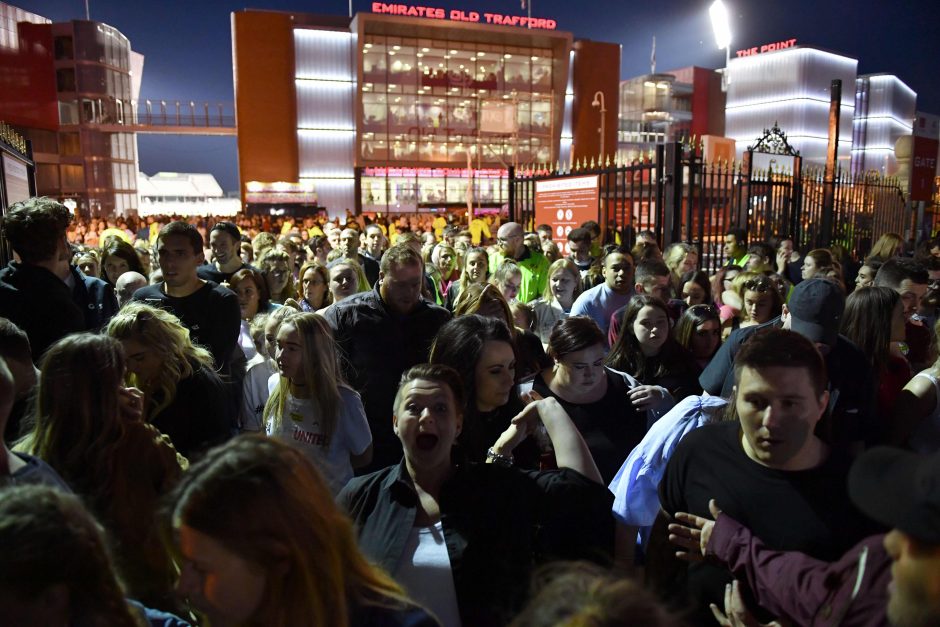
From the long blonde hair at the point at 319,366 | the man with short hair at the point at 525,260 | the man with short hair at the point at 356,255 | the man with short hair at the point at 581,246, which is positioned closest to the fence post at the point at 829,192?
the man with short hair at the point at 581,246

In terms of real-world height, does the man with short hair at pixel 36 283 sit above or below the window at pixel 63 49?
below

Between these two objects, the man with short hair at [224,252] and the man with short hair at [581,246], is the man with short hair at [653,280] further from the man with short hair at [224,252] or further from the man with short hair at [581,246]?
the man with short hair at [224,252]

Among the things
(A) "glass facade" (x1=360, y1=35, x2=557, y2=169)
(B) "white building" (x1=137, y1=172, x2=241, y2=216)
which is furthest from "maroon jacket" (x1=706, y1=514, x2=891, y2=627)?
(B) "white building" (x1=137, y1=172, x2=241, y2=216)

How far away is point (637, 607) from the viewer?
119 centimetres

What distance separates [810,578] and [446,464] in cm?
119

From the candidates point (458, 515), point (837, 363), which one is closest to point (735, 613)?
point (458, 515)

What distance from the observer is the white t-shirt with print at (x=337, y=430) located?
3.27 m

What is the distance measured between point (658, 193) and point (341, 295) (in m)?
6.28

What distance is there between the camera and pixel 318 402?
3.28 metres

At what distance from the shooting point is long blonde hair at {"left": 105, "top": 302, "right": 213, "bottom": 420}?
2.99m

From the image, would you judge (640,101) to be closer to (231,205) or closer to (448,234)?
(231,205)

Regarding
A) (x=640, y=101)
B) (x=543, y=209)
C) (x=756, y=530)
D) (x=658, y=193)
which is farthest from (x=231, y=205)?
(x=756, y=530)

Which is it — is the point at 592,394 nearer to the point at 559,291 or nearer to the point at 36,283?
the point at 36,283

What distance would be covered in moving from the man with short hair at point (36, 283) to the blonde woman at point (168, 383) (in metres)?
0.70
